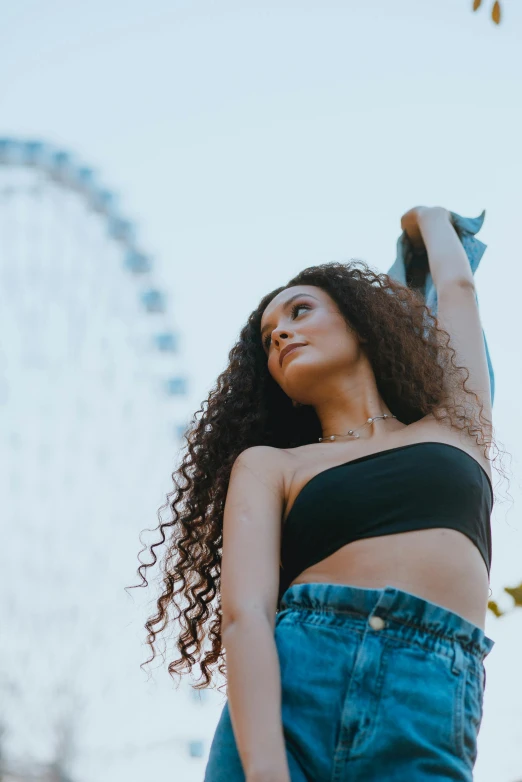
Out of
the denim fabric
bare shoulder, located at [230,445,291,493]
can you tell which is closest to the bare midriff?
bare shoulder, located at [230,445,291,493]

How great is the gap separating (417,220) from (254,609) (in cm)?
174

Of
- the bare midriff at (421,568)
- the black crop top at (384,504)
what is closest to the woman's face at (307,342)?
the black crop top at (384,504)

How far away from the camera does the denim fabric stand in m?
3.64

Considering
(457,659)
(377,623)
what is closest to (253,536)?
(377,623)

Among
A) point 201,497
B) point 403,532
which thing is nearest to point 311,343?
point 201,497

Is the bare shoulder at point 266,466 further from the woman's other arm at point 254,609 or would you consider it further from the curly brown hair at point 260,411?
the curly brown hair at point 260,411

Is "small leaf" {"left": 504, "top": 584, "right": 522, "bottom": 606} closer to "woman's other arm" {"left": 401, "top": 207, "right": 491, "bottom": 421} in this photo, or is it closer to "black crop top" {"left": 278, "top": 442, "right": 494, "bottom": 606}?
"black crop top" {"left": 278, "top": 442, "right": 494, "bottom": 606}

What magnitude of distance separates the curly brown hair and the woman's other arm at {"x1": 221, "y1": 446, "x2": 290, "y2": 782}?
0.44 metres

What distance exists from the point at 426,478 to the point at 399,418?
1.84 feet

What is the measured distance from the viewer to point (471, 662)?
232 cm

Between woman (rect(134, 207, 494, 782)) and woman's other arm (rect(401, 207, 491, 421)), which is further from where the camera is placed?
woman's other arm (rect(401, 207, 491, 421))

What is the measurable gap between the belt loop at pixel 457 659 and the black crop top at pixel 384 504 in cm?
Answer: 27

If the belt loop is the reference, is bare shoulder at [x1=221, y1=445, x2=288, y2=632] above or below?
above

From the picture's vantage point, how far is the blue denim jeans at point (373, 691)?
213cm
